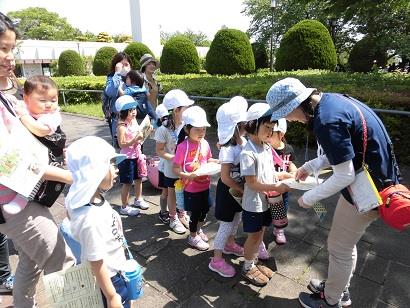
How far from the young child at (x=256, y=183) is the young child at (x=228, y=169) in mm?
111

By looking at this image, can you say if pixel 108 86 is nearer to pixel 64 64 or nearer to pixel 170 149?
pixel 170 149

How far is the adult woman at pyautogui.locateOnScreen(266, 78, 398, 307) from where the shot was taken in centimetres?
179

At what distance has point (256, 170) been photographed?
238 centimetres

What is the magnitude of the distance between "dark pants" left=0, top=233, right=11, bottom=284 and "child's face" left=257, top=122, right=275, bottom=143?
212cm

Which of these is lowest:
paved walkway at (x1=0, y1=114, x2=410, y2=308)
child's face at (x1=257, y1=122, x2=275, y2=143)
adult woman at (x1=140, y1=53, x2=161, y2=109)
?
paved walkway at (x1=0, y1=114, x2=410, y2=308)

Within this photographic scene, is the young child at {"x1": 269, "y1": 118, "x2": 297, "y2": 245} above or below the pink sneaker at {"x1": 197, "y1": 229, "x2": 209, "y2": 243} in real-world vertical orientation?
above

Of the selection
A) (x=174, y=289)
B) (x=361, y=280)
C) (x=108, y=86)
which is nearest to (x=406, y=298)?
(x=361, y=280)

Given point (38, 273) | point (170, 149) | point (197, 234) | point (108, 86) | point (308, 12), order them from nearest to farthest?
point (38, 273)
point (197, 234)
point (170, 149)
point (108, 86)
point (308, 12)

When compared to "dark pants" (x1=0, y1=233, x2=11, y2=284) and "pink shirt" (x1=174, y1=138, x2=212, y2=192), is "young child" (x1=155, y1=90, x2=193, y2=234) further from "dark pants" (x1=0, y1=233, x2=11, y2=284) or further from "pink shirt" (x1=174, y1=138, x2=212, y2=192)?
"dark pants" (x1=0, y1=233, x2=11, y2=284)

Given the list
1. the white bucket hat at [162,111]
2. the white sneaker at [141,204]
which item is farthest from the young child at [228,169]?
the white sneaker at [141,204]

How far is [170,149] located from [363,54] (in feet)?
64.0

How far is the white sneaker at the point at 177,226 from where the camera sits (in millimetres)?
3408

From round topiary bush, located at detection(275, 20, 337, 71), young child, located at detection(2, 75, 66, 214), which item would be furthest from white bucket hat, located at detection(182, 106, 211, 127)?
round topiary bush, located at detection(275, 20, 337, 71)

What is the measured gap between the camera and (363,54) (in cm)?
1930
